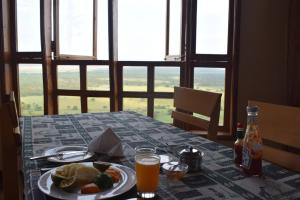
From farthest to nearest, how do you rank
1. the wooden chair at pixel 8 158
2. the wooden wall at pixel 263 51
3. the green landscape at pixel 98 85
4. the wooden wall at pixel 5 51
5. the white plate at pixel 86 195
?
the green landscape at pixel 98 85, the wooden wall at pixel 5 51, the wooden wall at pixel 263 51, the wooden chair at pixel 8 158, the white plate at pixel 86 195

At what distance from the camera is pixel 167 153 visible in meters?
1.18

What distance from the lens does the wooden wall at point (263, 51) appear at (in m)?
2.75

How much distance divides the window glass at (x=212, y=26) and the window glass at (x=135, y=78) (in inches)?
21.9

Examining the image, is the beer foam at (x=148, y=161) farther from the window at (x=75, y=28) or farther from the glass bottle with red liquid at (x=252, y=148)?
the window at (x=75, y=28)

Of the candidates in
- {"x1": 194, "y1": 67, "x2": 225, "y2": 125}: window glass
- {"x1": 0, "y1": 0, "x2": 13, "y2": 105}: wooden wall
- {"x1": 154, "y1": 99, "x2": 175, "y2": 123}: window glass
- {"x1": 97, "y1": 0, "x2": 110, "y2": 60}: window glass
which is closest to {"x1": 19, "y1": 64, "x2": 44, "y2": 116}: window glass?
{"x1": 0, "y1": 0, "x2": 13, "y2": 105}: wooden wall

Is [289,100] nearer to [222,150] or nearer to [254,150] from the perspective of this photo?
[222,150]

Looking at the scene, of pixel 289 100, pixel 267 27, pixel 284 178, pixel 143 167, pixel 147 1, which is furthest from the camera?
pixel 147 1

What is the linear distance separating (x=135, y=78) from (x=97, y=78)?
0.37m

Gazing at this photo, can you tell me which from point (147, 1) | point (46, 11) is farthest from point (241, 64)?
point (46, 11)

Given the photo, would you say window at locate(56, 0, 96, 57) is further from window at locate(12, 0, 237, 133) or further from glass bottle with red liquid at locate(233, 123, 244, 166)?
glass bottle with red liquid at locate(233, 123, 244, 166)

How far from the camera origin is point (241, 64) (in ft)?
9.27

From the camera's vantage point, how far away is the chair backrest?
1.16 metres

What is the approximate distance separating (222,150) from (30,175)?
69cm

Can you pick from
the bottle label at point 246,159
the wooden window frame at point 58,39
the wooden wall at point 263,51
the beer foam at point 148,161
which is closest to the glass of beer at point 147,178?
the beer foam at point 148,161
